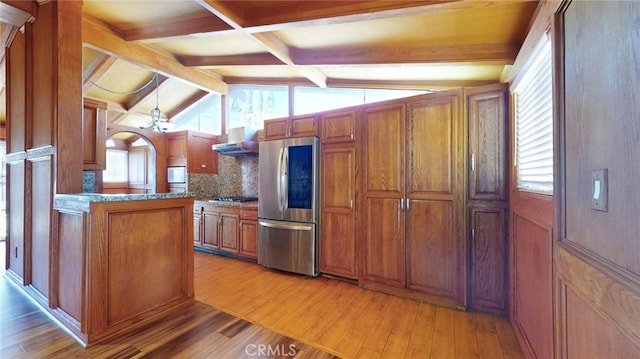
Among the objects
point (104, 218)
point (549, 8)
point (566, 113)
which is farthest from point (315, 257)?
point (549, 8)

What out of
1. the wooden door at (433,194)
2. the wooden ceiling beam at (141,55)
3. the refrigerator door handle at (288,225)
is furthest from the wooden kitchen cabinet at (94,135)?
the wooden door at (433,194)

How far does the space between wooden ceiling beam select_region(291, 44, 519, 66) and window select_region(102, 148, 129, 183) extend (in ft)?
22.3

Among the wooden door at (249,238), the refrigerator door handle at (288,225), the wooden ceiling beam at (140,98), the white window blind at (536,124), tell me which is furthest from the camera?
the wooden ceiling beam at (140,98)

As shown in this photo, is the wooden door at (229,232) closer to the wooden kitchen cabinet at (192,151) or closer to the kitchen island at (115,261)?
the wooden kitchen cabinet at (192,151)

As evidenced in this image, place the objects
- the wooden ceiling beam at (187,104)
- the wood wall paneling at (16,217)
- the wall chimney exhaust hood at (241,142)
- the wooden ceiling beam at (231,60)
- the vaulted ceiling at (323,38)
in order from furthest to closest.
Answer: the wooden ceiling beam at (187,104) → the wall chimney exhaust hood at (241,142) → the wooden ceiling beam at (231,60) → the wood wall paneling at (16,217) → the vaulted ceiling at (323,38)

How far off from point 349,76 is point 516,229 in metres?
2.87

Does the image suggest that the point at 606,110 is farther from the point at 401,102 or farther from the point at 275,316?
the point at 275,316

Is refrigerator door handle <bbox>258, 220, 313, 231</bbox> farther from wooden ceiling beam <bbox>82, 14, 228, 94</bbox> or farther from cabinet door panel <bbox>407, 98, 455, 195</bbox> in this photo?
wooden ceiling beam <bbox>82, 14, 228, 94</bbox>

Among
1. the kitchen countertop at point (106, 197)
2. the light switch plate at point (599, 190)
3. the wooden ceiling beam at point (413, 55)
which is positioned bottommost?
the kitchen countertop at point (106, 197)

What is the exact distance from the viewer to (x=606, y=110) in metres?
0.83

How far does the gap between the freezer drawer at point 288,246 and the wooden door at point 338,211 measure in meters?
0.12

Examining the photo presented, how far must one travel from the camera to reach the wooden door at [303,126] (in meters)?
3.26

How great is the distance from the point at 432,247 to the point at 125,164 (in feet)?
27.6

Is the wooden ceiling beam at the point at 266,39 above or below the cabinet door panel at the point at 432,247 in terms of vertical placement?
above
